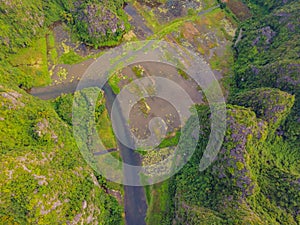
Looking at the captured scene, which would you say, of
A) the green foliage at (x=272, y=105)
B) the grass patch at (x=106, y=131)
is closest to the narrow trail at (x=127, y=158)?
the grass patch at (x=106, y=131)

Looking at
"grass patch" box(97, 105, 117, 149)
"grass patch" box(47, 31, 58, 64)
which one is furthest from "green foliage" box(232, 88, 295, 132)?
"grass patch" box(47, 31, 58, 64)

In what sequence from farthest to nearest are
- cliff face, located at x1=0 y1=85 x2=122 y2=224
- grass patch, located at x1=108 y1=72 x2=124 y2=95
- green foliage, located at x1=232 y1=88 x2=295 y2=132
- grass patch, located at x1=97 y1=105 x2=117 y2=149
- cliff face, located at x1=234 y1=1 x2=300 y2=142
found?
grass patch, located at x1=108 y1=72 x2=124 y2=95 → grass patch, located at x1=97 y1=105 x2=117 y2=149 → cliff face, located at x1=234 y1=1 x2=300 y2=142 → green foliage, located at x1=232 y1=88 x2=295 y2=132 → cliff face, located at x1=0 y1=85 x2=122 y2=224

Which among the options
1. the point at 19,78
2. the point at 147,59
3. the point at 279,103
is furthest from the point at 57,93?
the point at 279,103

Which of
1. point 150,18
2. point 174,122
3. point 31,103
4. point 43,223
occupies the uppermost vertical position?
point 150,18

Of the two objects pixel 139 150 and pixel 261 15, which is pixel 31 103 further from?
pixel 261 15

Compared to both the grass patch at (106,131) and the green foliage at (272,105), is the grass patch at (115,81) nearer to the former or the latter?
the grass patch at (106,131)

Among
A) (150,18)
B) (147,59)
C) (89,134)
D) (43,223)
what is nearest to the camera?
(43,223)

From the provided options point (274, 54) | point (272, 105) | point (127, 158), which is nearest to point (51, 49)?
point (127, 158)

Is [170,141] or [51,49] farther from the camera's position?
[51,49]

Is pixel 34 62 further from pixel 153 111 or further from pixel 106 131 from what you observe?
pixel 153 111

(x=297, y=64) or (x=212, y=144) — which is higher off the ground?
(x=297, y=64)

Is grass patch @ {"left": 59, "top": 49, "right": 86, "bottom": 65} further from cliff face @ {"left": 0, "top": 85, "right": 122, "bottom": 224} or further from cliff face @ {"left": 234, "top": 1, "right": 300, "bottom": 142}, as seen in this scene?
cliff face @ {"left": 234, "top": 1, "right": 300, "bottom": 142}
